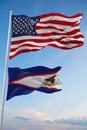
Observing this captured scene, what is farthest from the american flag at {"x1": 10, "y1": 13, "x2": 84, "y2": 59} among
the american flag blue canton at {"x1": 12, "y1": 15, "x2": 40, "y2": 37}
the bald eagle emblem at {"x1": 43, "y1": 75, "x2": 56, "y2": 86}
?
the bald eagle emblem at {"x1": 43, "y1": 75, "x2": 56, "y2": 86}

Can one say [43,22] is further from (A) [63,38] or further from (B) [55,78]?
(B) [55,78]

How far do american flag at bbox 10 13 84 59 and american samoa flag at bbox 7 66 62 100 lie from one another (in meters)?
1.23

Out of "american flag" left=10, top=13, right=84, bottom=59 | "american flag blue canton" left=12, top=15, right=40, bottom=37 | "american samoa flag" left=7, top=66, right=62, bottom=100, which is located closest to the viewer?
"american samoa flag" left=7, top=66, right=62, bottom=100

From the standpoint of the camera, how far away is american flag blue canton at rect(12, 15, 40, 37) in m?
26.5

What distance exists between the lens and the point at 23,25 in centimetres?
2677

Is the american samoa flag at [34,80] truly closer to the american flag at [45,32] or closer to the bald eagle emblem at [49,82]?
the bald eagle emblem at [49,82]

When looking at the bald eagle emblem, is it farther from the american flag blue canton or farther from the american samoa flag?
the american flag blue canton

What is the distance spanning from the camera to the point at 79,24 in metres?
27.0

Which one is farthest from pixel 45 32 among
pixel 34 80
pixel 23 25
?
pixel 34 80

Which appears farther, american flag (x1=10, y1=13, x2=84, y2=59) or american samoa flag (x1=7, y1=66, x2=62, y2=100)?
american flag (x1=10, y1=13, x2=84, y2=59)

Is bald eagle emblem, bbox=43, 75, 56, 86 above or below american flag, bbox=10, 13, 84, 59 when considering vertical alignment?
below

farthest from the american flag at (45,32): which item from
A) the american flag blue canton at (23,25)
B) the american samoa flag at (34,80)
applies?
the american samoa flag at (34,80)

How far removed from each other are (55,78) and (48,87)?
701 mm

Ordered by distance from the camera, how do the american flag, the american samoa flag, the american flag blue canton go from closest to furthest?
1. the american samoa flag
2. the american flag
3. the american flag blue canton
